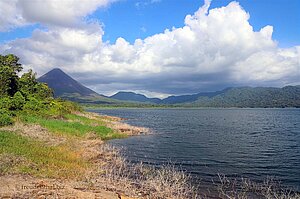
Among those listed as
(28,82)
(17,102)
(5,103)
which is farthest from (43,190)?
(28,82)

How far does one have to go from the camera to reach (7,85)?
A: 56750mm

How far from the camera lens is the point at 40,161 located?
69.1 feet

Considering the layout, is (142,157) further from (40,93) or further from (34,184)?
(40,93)

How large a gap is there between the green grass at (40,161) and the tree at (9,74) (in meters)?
32.0

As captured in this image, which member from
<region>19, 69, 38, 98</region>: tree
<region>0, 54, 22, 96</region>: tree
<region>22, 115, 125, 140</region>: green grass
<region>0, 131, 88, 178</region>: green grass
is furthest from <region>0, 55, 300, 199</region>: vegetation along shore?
<region>19, 69, 38, 98</region>: tree

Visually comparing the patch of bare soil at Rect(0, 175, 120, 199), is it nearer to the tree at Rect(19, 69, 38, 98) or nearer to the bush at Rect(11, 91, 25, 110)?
the bush at Rect(11, 91, 25, 110)

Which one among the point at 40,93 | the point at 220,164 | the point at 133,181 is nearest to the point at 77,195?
the point at 133,181

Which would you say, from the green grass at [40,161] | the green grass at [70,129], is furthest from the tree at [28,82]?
the green grass at [40,161]

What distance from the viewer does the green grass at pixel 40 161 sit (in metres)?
18.9

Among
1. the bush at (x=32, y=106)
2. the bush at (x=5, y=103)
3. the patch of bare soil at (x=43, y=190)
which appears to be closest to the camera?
the patch of bare soil at (x=43, y=190)

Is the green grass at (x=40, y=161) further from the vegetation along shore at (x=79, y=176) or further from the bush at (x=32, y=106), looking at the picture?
the bush at (x=32, y=106)

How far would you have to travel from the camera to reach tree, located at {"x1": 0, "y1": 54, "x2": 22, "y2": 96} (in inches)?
2176

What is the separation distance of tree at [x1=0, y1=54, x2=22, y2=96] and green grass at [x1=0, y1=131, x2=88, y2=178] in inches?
1262

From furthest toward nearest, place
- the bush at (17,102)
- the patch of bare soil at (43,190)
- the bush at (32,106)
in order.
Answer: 1. the bush at (32,106)
2. the bush at (17,102)
3. the patch of bare soil at (43,190)
